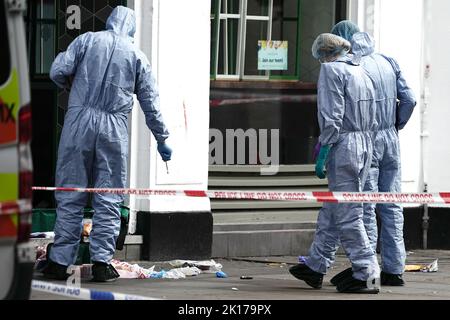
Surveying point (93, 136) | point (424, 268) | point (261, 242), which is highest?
point (93, 136)

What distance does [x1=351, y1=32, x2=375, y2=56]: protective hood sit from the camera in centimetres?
1020

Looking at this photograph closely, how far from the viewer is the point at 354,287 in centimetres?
990

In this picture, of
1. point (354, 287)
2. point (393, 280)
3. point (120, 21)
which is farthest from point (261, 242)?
point (120, 21)

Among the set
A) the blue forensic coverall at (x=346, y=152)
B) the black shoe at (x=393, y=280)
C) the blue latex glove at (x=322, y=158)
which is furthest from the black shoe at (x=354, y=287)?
the blue latex glove at (x=322, y=158)

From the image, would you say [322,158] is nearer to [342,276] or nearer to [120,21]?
[342,276]

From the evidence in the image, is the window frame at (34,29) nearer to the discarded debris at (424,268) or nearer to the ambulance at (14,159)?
the discarded debris at (424,268)

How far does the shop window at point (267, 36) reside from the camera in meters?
12.9

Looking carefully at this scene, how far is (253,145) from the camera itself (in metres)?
13.1

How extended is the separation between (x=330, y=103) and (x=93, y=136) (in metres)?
1.88

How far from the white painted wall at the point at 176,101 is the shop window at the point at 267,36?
2.52 ft

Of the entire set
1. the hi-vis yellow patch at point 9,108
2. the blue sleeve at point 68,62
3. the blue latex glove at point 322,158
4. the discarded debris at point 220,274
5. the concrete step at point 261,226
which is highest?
the blue sleeve at point 68,62

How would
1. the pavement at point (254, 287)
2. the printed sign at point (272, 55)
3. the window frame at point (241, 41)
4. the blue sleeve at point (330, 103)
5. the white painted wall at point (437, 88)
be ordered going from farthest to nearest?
the white painted wall at point (437, 88) < the printed sign at point (272, 55) < the window frame at point (241, 41) < the blue sleeve at point (330, 103) < the pavement at point (254, 287)

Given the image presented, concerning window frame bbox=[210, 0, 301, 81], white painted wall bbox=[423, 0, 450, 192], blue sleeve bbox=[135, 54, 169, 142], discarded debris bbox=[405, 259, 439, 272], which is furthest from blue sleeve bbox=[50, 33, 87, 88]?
white painted wall bbox=[423, 0, 450, 192]
